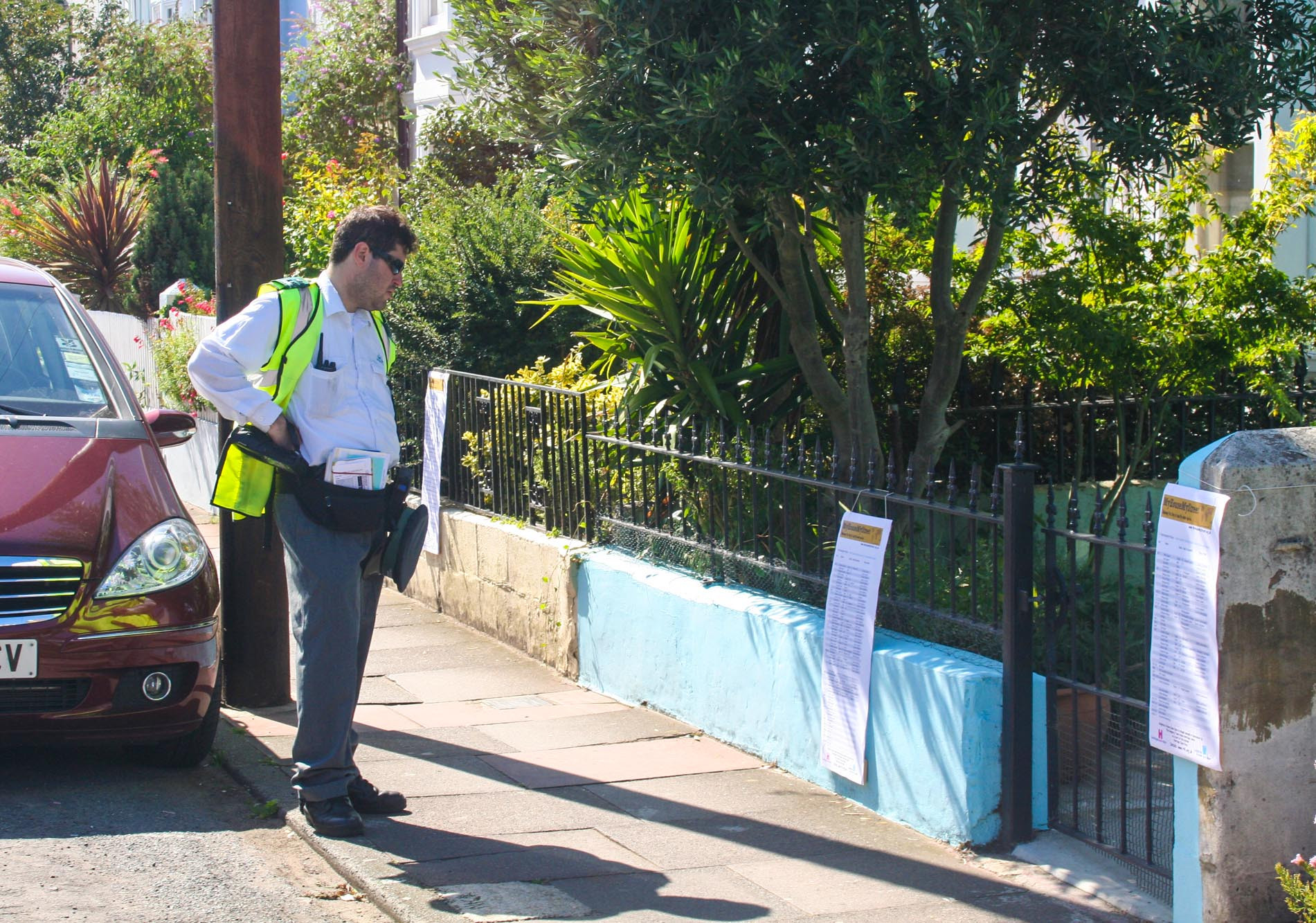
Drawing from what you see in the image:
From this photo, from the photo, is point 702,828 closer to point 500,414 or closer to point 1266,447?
point 1266,447

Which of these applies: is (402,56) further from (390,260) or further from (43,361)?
(390,260)

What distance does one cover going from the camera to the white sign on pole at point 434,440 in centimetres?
886

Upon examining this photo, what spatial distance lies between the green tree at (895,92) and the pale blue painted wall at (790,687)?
1578 mm

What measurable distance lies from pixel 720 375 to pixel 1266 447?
3.27m

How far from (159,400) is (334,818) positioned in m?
9.78

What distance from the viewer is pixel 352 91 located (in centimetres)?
2270

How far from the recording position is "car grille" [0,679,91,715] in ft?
Result: 16.1

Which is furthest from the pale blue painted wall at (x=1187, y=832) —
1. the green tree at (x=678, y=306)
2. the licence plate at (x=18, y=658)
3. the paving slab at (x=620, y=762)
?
the licence plate at (x=18, y=658)

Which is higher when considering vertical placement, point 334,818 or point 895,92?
point 895,92

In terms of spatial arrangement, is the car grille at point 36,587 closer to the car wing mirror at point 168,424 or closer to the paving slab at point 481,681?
the car wing mirror at point 168,424

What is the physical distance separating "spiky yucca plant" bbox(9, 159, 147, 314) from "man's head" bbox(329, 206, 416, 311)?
12.4 metres

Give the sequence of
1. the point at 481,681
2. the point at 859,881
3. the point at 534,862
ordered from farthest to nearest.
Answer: the point at 481,681 < the point at 534,862 < the point at 859,881

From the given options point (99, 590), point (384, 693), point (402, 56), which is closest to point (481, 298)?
point (384, 693)

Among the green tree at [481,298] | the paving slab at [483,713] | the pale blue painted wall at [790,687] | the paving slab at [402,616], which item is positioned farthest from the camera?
the green tree at [481,298]
